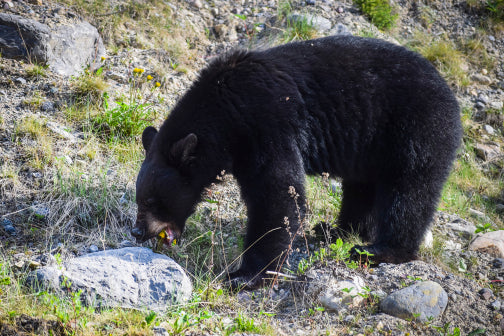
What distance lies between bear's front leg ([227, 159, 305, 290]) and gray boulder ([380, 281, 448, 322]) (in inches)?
36.2

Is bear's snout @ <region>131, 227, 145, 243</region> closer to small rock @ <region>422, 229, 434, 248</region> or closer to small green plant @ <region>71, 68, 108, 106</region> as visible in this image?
small green plant @ <region>71, 68, 108, 106</region>

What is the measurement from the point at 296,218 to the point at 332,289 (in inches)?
29.0

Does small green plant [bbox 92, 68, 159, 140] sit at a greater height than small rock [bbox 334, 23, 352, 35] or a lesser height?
lesser

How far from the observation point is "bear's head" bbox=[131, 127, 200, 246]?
4.33 metres

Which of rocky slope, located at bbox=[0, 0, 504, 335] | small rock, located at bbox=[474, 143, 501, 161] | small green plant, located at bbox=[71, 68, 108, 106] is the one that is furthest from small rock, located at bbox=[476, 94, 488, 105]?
small green plant, located at bbox=[71, 68, 108, 106]

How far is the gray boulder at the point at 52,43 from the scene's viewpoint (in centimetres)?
619

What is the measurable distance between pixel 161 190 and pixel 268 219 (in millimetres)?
956

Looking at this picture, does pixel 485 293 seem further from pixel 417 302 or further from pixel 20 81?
pixel 20 81

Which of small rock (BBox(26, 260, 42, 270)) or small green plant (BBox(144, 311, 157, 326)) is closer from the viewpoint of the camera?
small green plant (BBox(144, 311, 157, 326))

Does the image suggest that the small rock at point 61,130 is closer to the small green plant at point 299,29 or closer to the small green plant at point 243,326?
the small green plant at point 243,326

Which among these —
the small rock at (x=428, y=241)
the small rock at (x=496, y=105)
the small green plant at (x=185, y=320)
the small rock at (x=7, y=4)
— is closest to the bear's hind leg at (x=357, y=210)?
the small rock at (x=428, y=241)

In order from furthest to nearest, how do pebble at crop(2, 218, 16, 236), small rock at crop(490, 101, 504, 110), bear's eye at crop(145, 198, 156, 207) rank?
small rock at crop(490, 101, 504, 110) < pebble at crop(2, 218, 16, 236) < bear's eye at crop(145, 198, 156, 207)

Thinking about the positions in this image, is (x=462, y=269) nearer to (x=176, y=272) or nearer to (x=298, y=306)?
(x=298, y=306)

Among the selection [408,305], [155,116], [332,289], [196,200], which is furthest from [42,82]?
[408,305]
